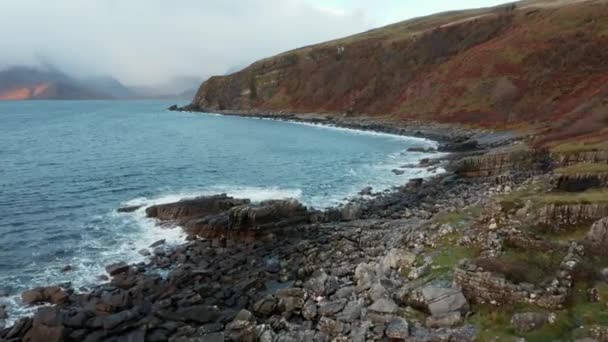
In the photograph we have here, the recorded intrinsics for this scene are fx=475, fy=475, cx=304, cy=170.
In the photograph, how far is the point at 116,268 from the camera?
2945cm

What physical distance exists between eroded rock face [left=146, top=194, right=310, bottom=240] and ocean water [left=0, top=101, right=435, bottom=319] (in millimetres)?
1864

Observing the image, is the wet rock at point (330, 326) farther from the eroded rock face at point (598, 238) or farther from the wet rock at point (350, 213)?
the wet rock at point (350, 213)

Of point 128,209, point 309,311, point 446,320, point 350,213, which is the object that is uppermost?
point 446,320

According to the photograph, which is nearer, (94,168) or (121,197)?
(121,197)

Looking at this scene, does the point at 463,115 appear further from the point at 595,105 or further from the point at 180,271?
the point at 180,271

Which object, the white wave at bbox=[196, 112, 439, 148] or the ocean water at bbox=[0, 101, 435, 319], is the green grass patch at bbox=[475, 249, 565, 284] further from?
the white wave at bbox=[196, 112, 439, 148]

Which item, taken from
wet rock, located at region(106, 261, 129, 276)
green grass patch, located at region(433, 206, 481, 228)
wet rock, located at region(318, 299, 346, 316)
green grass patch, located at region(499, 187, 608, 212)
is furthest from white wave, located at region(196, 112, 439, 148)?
wet rock, located at region(318, 299, 346, 316)

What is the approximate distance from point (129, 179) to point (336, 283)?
126ft

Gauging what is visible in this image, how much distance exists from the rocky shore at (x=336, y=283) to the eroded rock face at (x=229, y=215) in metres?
0.13

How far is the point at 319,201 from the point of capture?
46438mm

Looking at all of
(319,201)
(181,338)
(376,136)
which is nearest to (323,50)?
(376,136)

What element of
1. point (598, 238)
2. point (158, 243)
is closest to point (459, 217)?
point (598, 238)

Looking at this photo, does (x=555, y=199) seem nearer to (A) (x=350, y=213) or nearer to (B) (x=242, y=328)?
(A) (x=350, y=213)

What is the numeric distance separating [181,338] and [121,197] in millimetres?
29384
